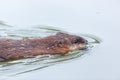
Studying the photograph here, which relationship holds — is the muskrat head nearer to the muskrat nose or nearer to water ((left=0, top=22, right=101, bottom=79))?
the muskrat nose

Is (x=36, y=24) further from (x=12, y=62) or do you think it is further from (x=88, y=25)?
(x=12, y=62)

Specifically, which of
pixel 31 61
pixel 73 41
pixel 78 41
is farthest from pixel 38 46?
pixel 78 41

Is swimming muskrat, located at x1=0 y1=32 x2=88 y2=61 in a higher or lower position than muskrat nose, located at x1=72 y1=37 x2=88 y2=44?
lower

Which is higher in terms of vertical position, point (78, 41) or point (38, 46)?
point (78, 41)

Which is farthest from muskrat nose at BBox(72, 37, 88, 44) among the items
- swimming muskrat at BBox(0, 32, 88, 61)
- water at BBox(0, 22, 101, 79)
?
water at BBox(0, 22, 101, 79)

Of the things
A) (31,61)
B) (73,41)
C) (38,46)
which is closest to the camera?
(31,61)

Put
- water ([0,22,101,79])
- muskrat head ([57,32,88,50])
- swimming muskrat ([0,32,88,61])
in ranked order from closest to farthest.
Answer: water ([0,22,101,79]), swimming muskrat ([0,32,88,61]), muskrat head ([57,32,88,50])

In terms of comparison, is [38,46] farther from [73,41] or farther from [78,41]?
[78,41]

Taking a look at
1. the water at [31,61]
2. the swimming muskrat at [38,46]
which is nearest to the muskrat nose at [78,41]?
the swimming muskrat at [38,46]

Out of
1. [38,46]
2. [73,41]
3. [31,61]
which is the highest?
[73,41]
